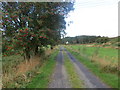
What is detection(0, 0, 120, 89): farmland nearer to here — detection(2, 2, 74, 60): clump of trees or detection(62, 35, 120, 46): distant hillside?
detection(2, 2, 74, 60): clump of trees

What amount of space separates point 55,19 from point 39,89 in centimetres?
694

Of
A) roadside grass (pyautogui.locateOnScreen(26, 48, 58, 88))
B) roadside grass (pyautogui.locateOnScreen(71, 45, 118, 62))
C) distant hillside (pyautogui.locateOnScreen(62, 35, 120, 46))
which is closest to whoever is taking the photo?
roadside grass (pyautogui.locateOnScreen(26, 48, 58, 88))

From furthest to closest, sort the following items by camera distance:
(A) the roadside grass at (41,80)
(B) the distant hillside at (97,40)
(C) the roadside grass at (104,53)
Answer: (B) the distant hillside at (97,40) → (C) the roadside grass at (104,53) → (A) the roadside grass at (41,80)

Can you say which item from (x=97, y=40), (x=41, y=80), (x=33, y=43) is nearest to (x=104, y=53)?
(x=97, y=40)

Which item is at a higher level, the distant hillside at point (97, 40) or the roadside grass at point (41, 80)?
the distant hillside at point (97, 40)

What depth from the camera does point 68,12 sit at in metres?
9.18

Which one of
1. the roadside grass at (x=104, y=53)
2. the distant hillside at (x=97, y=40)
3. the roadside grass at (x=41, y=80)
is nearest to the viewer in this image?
the roadside grass at (x=41, y=80)

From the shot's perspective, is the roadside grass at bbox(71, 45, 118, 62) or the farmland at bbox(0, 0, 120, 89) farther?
the roadside grass at bbox(71, 45, 118, 62)

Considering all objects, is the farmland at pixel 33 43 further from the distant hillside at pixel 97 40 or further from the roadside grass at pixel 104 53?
the distant hillside at pixel 97 40

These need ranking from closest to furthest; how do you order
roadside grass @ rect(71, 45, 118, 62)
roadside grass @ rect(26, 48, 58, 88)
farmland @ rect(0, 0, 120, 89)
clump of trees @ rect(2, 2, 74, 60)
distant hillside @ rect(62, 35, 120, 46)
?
Result: roadside grass @ rect(26, 48, 58, 88), farmland @ rect(0, 0, 120, 89), clump of trees @ rect(2, 2, 74, 60), roadside grass @ rect(71, 45, 118, 62), distant hillside @ rect(62, 35, 120, 46)

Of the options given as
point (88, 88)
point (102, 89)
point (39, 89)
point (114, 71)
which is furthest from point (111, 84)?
point (39, 89)

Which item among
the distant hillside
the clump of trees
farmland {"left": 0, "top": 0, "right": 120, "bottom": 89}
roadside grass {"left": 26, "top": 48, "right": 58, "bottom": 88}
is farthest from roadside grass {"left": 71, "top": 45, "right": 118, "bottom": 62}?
the clump of trees

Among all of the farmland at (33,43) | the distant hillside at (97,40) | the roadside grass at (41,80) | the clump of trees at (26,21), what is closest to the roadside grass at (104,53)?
the distant hillside at (97,40)

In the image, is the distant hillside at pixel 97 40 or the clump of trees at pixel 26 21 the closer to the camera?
the clump of trees at pixel 26 21
